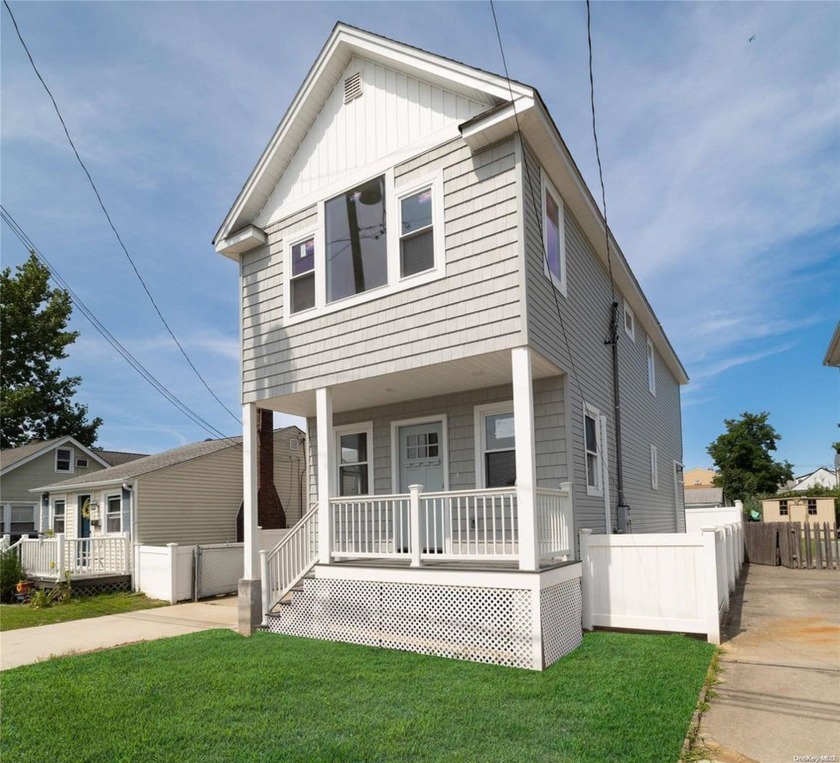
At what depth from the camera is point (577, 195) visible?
30.8ft

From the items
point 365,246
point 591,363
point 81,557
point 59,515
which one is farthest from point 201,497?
point 591,363

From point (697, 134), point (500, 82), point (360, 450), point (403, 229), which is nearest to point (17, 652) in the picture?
point (360, 450)

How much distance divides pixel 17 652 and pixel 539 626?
6.86 meters

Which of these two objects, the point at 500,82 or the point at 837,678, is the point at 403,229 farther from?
the point at 837,678

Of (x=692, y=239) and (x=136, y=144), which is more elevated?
(x=136, y=144)

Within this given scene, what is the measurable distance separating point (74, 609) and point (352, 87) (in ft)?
36.7

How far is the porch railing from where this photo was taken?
15750mm

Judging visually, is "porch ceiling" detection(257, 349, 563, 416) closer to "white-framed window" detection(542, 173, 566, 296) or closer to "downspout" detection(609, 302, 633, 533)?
"white-framed window" detection(542, 173, 566, 296)

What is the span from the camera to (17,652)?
8.66m

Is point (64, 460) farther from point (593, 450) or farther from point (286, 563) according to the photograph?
point (593, 450)

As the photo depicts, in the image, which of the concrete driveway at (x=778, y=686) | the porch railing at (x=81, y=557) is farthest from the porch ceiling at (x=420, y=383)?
the porch railing at (x=81, y=557)

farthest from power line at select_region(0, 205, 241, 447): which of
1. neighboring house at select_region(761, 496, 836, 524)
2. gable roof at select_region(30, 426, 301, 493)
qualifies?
neighboring house at select_region(761, 496, 836, 524)

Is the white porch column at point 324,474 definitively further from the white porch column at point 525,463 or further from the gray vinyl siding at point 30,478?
the gray vinyl siding at point 30,478

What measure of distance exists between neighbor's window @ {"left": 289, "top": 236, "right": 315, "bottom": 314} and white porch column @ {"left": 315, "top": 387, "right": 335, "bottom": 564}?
1.49m
